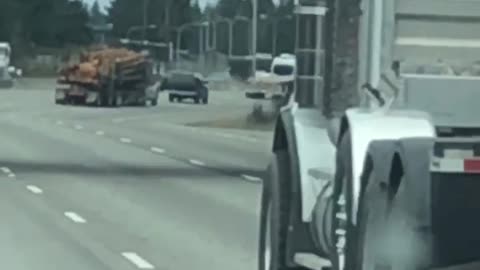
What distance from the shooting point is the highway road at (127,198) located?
16.3 metres

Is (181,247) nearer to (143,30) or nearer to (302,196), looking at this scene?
(302,196)

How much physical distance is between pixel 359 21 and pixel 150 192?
15488 mm

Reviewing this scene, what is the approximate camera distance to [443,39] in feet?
30.6

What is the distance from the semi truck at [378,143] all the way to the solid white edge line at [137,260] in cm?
295

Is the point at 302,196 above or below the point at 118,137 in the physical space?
above

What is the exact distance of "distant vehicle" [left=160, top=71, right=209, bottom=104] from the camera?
90.2m

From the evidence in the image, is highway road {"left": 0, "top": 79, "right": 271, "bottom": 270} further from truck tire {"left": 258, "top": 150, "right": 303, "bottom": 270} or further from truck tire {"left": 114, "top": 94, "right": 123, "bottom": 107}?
truck tire {"left": 114, "top": 94, "right": 123, "bottom": 107}

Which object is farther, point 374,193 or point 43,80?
point 43,80

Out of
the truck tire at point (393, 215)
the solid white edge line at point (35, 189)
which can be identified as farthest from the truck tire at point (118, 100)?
the truck tire at point (393, 215)

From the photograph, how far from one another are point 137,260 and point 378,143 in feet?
25.9

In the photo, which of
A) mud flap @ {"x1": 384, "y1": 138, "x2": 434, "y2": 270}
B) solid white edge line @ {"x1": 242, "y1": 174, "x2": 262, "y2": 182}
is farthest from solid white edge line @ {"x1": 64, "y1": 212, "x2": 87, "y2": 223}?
mud flap @ {"x1": 384, "y1": 138, "x2": 434, "y2": 270}

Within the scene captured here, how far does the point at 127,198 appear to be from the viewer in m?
23.7

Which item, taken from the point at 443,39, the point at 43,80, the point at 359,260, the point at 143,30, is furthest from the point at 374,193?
the point at 143,30

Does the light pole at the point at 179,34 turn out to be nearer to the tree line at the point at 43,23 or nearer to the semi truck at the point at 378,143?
the tree line at the point at 43,23
